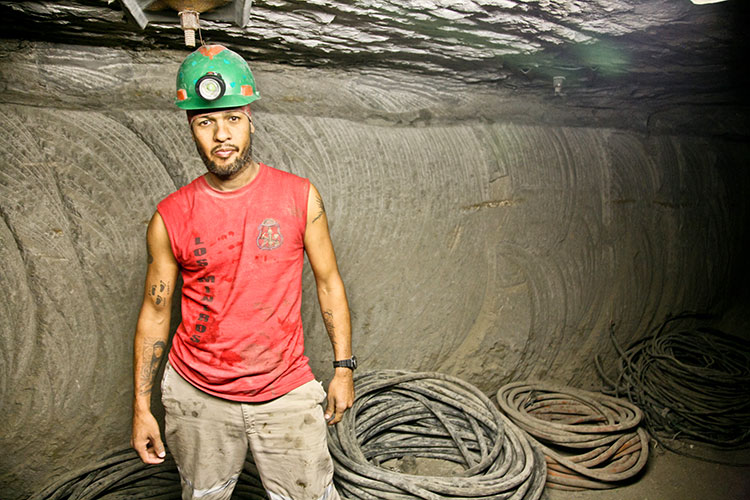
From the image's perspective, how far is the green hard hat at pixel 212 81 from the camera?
1.71m

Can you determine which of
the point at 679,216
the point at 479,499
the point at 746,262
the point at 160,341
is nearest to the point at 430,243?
the point at 479,499

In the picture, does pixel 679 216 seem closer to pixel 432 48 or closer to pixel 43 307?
pixel 432 48

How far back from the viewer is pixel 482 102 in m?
3.41

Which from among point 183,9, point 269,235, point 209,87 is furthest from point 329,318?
point 183,9

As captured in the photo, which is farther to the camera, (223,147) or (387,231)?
(387,231)

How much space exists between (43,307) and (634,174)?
3.52 m

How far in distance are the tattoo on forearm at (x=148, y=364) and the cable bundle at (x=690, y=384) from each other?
2.82 metres

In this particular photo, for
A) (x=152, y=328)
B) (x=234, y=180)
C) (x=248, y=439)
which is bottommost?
(x=248, y=439)

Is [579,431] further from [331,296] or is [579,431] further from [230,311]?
[230,311]

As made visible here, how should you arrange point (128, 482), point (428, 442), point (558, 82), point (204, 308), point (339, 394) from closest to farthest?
point (204, 308) < point (339, 394) < point (128, 482) < point (428, 442) < point (558, 82)

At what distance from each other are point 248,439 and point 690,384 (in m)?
2.96

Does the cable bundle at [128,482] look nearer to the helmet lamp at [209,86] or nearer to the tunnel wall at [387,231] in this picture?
the tunnel wall at [387,231]

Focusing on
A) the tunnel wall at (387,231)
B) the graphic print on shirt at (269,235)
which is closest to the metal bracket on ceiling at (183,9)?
the tunnel wall at (387,231)

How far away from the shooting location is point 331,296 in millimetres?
1940
